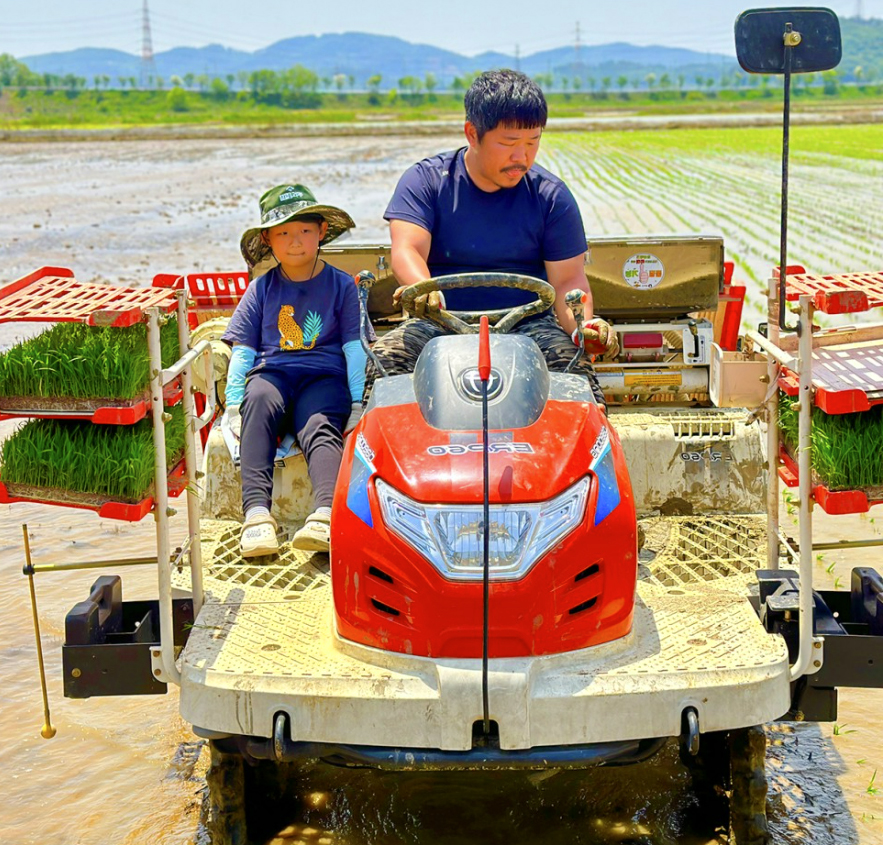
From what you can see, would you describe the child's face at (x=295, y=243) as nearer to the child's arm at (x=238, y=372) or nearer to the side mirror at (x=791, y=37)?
the child's arm at (x=238, y=372)

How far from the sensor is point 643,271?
5.80 metres

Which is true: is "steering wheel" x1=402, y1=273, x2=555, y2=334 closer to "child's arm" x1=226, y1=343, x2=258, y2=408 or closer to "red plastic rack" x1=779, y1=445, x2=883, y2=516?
"child's arm" x1=226, y1=343, x2=258, y2=408

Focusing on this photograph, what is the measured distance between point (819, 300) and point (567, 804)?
174 cm

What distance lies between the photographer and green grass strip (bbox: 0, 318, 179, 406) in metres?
3.43

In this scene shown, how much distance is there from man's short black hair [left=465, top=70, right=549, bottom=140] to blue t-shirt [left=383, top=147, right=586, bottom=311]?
0.33 metres

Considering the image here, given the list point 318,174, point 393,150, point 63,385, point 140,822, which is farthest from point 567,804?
→ point 393,150

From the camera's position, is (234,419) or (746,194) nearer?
(234,419)

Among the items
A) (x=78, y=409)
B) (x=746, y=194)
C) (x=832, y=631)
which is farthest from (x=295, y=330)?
(x=746, y=194)

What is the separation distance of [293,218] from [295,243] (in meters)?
0.11

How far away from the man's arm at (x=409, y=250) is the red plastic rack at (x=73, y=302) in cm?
84

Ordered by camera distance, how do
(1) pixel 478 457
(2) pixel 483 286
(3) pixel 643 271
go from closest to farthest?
(1) pixel 478 457
(2) pixel 483 286
(3) pixel 643 271

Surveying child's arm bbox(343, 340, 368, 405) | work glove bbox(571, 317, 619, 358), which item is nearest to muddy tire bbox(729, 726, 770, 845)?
work glove bbox(571, 317, 619, 358)

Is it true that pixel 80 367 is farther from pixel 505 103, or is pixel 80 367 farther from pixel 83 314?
pixel 505 103

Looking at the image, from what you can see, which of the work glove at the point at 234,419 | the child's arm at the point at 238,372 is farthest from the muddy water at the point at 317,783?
the child's arm at the point at 238,372
